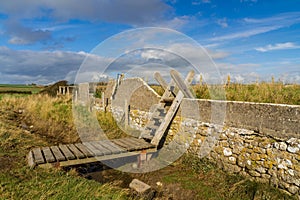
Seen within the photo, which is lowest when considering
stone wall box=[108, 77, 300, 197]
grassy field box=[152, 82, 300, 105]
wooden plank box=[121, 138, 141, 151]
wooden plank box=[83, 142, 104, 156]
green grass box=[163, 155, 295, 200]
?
green grass box=[163, 155, 295, 200]

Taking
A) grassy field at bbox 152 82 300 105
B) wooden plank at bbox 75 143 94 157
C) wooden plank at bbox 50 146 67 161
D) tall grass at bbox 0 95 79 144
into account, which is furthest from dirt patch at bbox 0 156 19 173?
grassy field at bbox 152 82 300 105

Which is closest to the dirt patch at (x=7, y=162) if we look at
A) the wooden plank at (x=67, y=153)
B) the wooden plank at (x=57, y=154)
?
the wooden plank at (x=57, y=154)

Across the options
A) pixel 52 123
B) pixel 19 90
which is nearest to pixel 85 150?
pixel 52 123

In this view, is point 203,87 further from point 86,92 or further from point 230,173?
point 86,92

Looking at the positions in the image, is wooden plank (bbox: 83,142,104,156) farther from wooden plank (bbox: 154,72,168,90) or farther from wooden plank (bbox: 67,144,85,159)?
wooden plank (bbox: 154,72,168,90)

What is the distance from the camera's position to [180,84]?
6.48 meters

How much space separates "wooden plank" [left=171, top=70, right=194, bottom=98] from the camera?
250 inches

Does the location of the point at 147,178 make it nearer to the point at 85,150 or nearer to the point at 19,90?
the point at 85,150

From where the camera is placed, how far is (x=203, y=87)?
26.3 ft

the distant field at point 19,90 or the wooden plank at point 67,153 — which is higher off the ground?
the distant field at point 19,90

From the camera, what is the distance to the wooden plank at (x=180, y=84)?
20.9ft

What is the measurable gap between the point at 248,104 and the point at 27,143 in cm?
689

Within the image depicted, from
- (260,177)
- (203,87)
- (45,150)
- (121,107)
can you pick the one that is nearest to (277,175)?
(260,177)

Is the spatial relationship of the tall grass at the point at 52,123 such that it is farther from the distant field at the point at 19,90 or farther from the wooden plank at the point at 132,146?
the distant field at the point at 19,90
